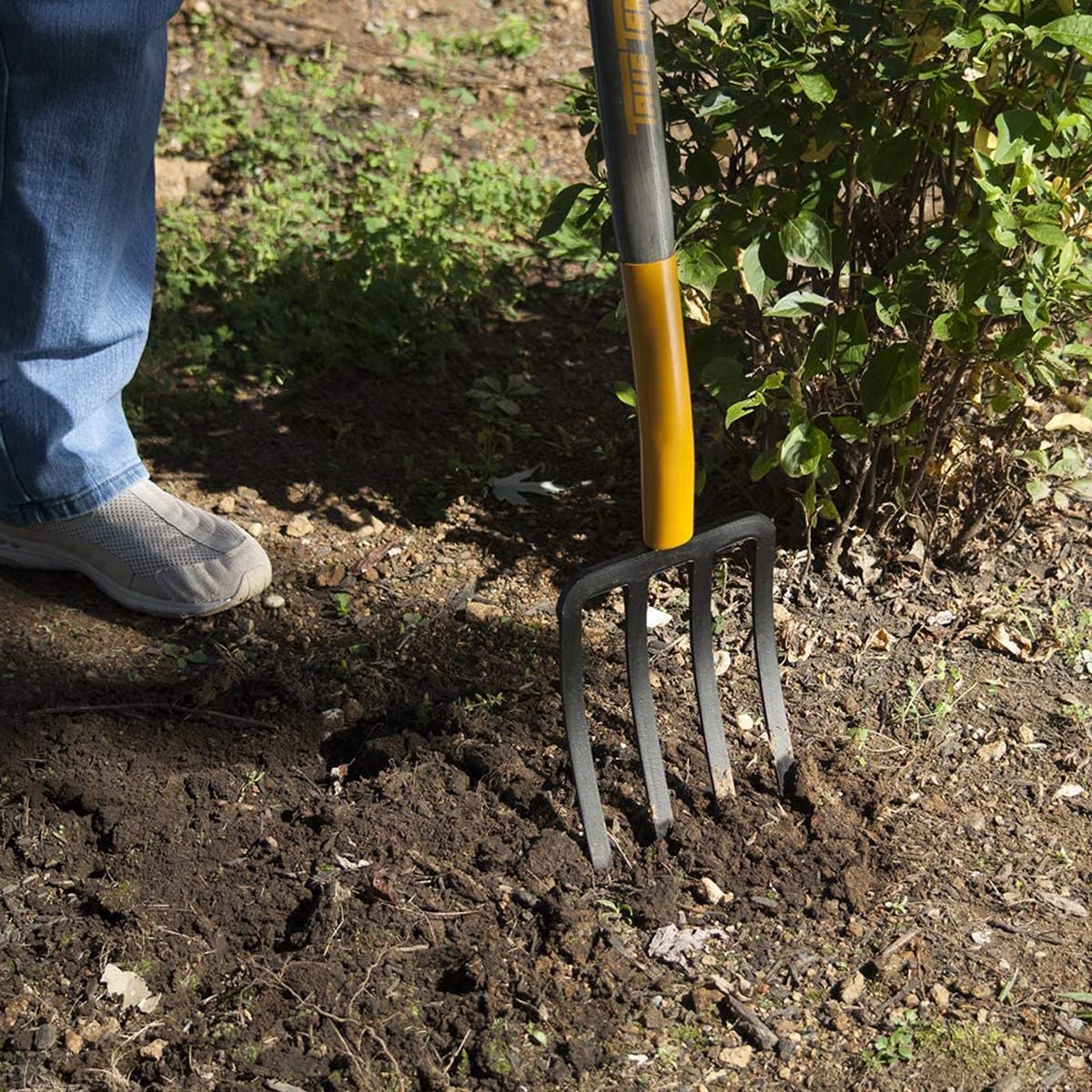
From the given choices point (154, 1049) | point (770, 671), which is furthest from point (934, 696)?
point (154, 1049)

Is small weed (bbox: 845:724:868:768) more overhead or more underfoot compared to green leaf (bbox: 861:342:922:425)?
more underfoot

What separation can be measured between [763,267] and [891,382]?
1.06 feet

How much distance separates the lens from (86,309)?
8.71ft

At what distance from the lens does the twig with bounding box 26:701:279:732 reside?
2576mm

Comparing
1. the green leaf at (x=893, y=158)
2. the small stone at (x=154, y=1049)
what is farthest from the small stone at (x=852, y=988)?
the green leaf at (x=893, y=158)

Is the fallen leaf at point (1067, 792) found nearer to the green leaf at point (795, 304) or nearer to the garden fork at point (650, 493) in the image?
the garden fork at point (650, 493)

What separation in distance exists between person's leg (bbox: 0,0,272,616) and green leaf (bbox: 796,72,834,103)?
44.1 inches

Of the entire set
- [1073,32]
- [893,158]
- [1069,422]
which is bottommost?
[1069,422]

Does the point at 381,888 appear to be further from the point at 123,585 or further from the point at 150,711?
the point at 123,585

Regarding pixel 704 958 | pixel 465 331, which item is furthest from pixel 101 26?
pixel 704 958

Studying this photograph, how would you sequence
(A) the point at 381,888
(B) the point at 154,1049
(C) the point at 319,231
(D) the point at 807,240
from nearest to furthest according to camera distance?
(B) the point at 154,1049
(A) the point at 381,888
(D) the point at 807,240
(C) the point at 319,231

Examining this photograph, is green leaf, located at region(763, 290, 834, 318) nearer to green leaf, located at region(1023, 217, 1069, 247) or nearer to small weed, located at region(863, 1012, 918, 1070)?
green leaf, located at region(1023, 217, 1069, 247)

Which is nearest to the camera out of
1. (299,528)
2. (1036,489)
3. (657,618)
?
(1036,489)

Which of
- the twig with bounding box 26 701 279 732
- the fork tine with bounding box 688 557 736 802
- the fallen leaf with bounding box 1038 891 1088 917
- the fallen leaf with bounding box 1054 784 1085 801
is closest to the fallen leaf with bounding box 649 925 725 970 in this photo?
the fork tine with bounding box 688 557 736 802
